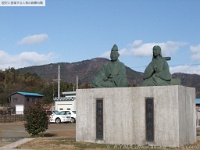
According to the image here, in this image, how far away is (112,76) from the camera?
556 inches

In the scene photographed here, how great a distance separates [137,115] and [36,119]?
717 centimetres

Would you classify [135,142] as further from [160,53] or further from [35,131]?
[35,131]

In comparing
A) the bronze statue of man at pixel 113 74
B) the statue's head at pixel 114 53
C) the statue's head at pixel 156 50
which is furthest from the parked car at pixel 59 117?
the statue's head at pixel 156 50

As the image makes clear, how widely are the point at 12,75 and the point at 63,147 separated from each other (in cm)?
7746

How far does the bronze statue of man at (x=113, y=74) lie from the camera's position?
13.9 m

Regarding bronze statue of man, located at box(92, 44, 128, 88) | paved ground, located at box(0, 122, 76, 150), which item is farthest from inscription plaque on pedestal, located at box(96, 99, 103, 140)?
paved ground, located at box(0, 122, 76, 150)

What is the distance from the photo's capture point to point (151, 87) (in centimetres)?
1263

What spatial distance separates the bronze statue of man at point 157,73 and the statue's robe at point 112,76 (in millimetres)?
919

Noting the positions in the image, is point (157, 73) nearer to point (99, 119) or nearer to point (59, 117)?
point (99, 119)

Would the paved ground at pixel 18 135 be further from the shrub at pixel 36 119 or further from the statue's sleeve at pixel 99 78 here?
the statue's sleeve at pixel 99 78

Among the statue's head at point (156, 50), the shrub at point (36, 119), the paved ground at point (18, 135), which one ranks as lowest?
the paved ground at point (18, 135)

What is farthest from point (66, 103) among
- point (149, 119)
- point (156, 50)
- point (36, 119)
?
point (149, 119)

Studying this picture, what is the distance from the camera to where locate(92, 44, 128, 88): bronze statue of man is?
13858mm

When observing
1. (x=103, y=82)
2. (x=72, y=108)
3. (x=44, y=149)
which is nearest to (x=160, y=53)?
(x=103, y=82)
